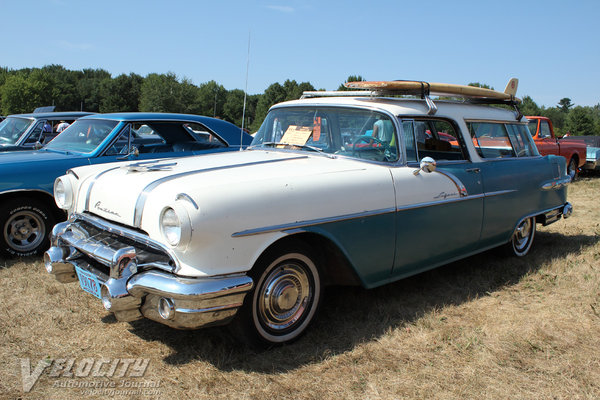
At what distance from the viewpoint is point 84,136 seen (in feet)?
18.6

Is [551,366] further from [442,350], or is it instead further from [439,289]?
[439,289]

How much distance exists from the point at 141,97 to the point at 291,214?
8868 centimetres

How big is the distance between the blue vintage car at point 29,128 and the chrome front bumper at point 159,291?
4.89 metres

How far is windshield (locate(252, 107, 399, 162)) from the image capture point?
368cm

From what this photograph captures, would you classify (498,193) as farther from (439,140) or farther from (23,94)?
(23,94)

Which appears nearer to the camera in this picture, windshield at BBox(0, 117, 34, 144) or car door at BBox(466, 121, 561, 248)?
car door at BBox(466, 121, 561, 248)

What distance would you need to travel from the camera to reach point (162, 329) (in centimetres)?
333

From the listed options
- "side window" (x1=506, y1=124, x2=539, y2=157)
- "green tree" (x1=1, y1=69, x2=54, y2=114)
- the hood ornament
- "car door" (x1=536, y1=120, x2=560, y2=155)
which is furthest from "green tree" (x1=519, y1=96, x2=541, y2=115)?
"green tree" (x1=1, y1=69, x2=54, y2=114)

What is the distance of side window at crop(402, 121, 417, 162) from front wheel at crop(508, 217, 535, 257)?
6.09 ft

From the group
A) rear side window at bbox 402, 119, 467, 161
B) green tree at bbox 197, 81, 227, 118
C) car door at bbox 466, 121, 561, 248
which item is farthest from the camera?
green tree at bbox 197, 81, 227, 118

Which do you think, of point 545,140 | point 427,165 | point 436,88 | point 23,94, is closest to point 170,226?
point 427,165

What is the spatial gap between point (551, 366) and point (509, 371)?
276 millimetres

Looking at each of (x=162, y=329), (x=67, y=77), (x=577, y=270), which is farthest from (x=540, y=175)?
(x=67, y=77)

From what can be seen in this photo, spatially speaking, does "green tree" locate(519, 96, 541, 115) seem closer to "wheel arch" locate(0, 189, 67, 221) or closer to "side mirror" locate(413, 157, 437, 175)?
"side mirror" locate(413, 157, 437, 175)
